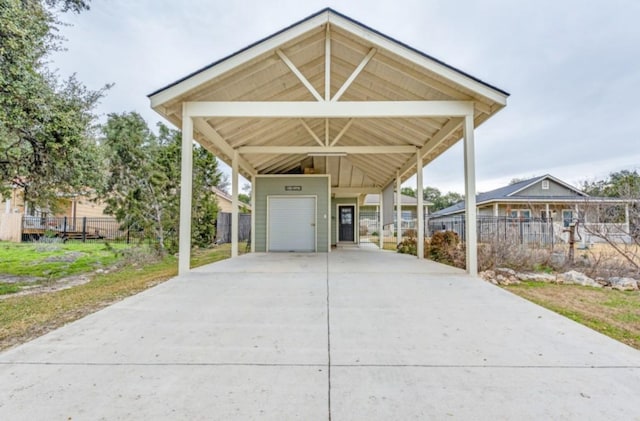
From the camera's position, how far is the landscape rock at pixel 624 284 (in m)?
5.72

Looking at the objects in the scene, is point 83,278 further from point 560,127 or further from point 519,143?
point 519,143

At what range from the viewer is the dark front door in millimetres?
16766

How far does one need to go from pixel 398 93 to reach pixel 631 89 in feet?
55.6

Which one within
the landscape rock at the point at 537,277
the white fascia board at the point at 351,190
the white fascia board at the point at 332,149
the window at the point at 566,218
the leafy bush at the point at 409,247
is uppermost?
the white fascia board at the point at 332,149

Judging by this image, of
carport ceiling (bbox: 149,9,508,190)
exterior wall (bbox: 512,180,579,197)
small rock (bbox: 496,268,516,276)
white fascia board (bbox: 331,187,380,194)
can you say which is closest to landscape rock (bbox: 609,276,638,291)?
small rock (bbox: 496,268,516,276)

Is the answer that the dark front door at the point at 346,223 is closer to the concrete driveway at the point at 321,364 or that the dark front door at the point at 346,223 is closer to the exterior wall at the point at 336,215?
the exterior wall at the point at 336,215

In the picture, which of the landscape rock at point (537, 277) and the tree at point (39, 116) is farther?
the landscape rock at point (537, 277)

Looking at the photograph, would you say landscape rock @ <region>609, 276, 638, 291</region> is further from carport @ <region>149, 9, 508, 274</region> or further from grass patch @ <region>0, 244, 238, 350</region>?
grass patch @ <region>0, 244, 238, 350</region>

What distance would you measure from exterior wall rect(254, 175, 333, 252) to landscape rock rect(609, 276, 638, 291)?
23.5 ft

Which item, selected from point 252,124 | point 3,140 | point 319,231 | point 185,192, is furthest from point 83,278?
point 319,231

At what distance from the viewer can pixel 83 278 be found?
6910 mm

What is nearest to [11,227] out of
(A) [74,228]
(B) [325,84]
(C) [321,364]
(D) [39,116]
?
(A) [74,228]

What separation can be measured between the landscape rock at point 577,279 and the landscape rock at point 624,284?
0.23 m

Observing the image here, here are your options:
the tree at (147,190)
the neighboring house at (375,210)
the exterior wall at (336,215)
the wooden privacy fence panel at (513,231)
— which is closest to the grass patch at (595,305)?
the wooden privacy fence panel at (513,231)
